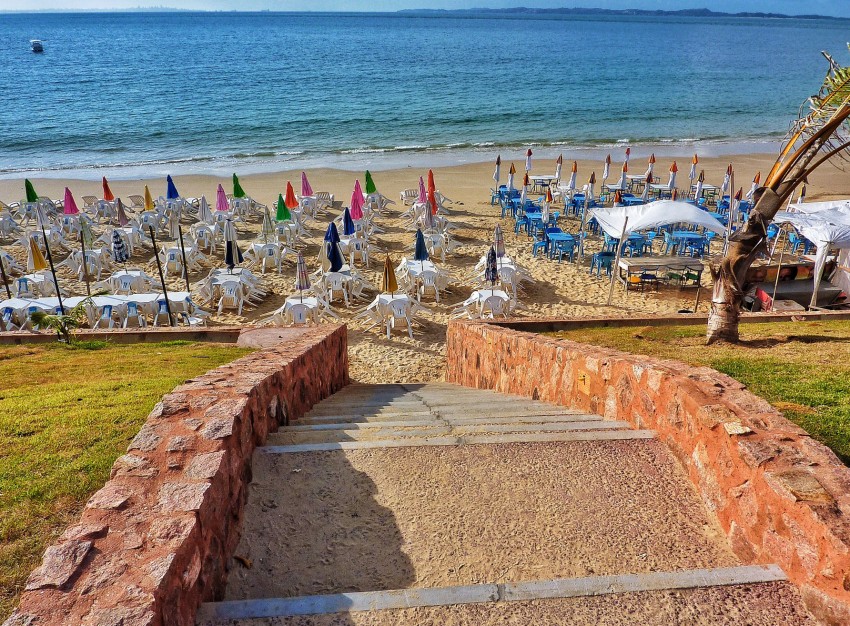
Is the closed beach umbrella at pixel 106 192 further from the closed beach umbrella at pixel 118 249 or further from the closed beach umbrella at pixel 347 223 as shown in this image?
the closed beach umbrella at pixel 347 223

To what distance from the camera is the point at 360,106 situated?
44750 millimetres

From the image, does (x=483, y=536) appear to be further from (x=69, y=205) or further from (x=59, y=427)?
(x=69, y=205)

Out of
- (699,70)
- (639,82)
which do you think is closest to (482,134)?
(639,82)

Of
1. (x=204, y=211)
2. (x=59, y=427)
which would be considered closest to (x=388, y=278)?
→ (x=204, y=211)

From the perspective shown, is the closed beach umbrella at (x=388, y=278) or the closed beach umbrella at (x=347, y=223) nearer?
the closed beach umbrella at (x=388, y=278)

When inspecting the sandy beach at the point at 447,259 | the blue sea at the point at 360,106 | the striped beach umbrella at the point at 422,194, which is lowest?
the sandy beach at the point at 447,259

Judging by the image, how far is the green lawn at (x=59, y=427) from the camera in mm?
2875

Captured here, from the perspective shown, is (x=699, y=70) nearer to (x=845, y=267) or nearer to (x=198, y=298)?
(x=845, y=267)

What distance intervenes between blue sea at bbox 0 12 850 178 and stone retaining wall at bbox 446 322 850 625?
25081 millimetres

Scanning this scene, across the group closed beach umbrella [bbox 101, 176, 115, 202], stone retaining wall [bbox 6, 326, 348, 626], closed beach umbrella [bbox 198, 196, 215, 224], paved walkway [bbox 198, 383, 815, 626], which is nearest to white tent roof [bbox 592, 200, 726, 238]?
paved walkway [bbox 198, 383, 815, 626]

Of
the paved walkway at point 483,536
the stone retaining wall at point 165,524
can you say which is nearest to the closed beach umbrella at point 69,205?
the stone retaining wall at point 165,524

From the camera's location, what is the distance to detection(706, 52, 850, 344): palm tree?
20.1 feet

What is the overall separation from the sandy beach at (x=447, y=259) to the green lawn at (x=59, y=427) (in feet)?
13.4

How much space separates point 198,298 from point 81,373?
23.7ft
